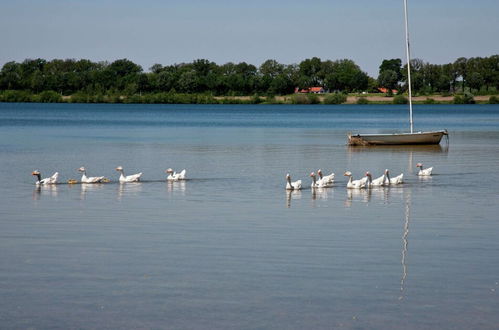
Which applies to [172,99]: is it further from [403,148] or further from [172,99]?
[403,148]

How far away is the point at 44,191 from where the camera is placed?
29.2m

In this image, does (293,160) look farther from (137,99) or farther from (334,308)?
(137,99)

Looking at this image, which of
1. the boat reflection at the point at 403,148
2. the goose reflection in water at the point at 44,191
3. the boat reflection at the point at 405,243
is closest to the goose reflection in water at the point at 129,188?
the goose reflection in water at the point at 44,191

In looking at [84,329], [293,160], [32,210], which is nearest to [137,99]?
[293,160]

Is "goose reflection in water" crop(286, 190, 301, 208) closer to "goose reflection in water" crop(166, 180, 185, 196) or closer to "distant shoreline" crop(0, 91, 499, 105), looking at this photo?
"goose reflection in water" crop(166, 180, 185, 196)

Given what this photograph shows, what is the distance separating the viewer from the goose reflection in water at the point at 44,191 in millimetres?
28136

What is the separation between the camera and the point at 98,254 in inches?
711

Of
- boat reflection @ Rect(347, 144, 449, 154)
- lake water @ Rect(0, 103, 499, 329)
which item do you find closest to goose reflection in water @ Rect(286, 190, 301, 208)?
lake water @ Rect(0, 103, 499, 329)

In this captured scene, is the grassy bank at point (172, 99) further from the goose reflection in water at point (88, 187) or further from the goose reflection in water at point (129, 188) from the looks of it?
the goose reflection in water at point (88, 187)

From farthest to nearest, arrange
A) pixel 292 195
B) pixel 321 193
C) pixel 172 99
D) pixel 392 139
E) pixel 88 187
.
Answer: pixel 172 99
pixel 392 139
pixel 88 187
pixel 321 193
pixel 292 195

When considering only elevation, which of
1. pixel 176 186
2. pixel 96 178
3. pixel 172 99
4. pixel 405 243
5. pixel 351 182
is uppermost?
pixel 172 99

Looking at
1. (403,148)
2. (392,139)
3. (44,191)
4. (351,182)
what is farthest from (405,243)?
(392,139)

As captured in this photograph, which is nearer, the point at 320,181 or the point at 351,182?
the point at 351,182

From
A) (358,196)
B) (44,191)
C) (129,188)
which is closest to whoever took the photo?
(358,196)
